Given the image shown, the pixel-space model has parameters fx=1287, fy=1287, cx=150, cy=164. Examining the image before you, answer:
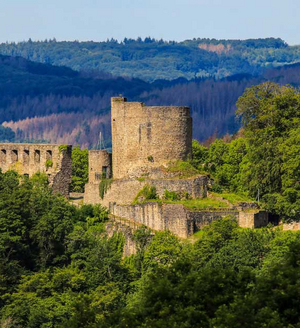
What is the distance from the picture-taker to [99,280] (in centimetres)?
6347

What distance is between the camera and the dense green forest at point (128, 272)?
1736 inches

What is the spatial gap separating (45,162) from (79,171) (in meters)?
16.1

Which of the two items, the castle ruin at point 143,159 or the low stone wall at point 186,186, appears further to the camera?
the castle ruin at point 143,159

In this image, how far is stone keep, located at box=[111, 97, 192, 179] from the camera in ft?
239

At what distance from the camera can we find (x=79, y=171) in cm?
9500

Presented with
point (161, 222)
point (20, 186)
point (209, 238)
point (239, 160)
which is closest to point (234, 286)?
point (209, 238)

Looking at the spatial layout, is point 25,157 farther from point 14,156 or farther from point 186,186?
point 186,186

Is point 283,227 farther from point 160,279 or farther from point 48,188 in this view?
point 160,279

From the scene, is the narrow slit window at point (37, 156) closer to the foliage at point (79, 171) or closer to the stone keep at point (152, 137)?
the stone keep at point (152, 137)

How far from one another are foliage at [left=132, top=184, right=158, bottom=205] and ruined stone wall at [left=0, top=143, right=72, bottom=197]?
873 centimetres

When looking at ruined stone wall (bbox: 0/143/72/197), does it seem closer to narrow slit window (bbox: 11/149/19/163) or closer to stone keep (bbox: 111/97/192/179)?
narrow slit window (bbox: 11/149/19/163)

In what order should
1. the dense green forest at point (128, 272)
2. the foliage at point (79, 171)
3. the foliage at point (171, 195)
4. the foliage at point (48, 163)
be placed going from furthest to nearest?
the foliage at point (79, 171), the foliage at point (48, 163), the foliage at point (171, 195), the dense green forest at point (128, 272)

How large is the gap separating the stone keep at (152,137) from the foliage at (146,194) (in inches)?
76.1

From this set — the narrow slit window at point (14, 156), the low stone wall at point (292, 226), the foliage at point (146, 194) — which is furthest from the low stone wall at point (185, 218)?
the narrow slit window at point (14, 156)
